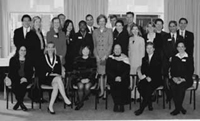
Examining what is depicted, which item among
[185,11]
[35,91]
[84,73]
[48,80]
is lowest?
[35,91]

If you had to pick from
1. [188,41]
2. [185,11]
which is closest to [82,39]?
[188,41]

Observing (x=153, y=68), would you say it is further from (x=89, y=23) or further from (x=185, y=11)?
(x=185, y=11)

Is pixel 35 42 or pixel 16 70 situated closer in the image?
pixel 16 70

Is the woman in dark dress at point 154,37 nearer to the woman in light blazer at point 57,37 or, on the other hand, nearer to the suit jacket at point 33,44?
the woman in light blazer at point 57,37

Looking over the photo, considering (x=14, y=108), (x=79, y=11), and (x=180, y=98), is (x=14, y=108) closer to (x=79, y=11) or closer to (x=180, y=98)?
(x=180, y=98)

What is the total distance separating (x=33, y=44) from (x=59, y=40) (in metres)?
0.49

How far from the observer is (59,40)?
570 cm

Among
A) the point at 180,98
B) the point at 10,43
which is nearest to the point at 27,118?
the point at 180,98

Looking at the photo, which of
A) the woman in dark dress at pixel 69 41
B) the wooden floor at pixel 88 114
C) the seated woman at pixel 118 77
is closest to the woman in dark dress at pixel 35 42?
the woman in dark dress at pixel 69 41

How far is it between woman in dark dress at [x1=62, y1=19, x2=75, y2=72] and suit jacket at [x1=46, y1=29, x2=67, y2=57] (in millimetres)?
151

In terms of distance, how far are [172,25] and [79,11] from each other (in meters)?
3.13

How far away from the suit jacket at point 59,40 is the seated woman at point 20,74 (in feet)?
2.11

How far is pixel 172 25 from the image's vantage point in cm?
581

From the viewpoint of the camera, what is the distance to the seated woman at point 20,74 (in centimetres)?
514
